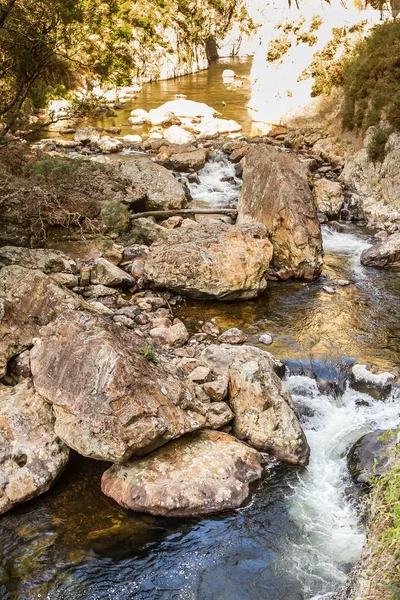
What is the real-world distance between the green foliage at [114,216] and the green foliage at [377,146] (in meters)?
9.70

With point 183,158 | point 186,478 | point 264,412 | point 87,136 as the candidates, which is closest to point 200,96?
point 87,136

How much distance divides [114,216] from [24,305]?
199 inches

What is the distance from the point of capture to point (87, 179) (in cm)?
1433

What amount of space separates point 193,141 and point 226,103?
9.74 metres

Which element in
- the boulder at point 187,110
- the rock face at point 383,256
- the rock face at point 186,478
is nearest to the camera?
the rock face at point 186,478

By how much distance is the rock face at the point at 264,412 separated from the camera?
7250 millimetres

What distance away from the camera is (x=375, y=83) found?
19.6 meters

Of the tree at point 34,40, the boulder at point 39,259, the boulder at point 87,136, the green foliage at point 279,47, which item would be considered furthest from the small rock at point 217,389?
the green foliage at point 279,47

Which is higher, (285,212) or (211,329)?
(285,212)

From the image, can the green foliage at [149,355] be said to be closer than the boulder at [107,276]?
Yes

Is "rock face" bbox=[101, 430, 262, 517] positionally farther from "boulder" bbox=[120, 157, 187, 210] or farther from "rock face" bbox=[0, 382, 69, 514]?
"boulder" bbox=[120, 157, 187, 210]

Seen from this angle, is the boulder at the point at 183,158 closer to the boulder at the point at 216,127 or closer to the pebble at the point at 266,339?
the boulder at the point at 216,127

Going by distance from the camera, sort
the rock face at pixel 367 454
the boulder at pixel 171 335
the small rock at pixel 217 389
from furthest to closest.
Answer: the boulder at pixel 171 335, the small rock at pixel 217 389, the rock face at pixel 367 454

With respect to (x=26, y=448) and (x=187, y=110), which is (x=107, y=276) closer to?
(x=26, y=448)
